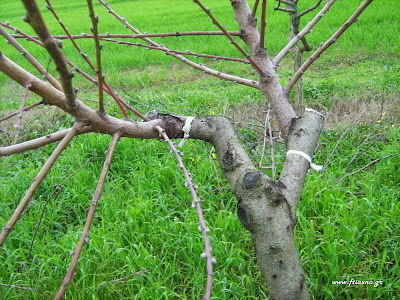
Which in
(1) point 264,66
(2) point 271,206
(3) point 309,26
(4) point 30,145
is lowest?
(2) point 271,206

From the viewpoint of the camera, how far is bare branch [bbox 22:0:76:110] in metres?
0.42

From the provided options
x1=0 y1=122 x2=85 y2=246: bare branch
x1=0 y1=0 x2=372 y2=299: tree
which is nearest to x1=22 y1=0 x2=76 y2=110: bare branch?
x1=0 y1=0 x2=372 y2=299: tree

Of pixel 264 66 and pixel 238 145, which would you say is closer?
pixel 238 145

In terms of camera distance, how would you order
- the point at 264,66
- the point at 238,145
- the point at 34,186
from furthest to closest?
the point at 264,66 → the point at 238,145 → the point at 34,186

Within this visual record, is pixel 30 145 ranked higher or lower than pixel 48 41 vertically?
lower

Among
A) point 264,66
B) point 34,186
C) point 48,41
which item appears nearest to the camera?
point 48,41

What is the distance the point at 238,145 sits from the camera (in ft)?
3.28

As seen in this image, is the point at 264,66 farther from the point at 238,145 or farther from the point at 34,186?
the point at 34,186

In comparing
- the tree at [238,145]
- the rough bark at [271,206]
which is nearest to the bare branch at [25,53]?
the tree at [238,145]

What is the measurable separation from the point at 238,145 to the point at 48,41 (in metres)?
0.64

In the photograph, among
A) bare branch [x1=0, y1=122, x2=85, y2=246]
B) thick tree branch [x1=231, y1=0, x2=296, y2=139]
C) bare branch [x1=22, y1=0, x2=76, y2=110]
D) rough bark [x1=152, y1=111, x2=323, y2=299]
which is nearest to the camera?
bare branch [x1=22, y1=0, x2=76, y2=110]

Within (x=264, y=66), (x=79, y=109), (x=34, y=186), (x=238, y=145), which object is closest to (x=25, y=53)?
(x=79, y=109)

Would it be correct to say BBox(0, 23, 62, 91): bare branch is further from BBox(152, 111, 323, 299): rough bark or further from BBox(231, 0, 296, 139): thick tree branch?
BBox(231, 0, 296, 139): thick tree branch

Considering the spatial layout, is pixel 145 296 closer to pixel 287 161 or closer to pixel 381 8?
pixel 287 161
